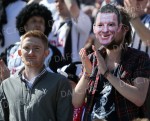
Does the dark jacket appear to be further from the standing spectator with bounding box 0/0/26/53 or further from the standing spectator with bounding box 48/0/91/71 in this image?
the standing spectator with bounding box 0/0/26/53

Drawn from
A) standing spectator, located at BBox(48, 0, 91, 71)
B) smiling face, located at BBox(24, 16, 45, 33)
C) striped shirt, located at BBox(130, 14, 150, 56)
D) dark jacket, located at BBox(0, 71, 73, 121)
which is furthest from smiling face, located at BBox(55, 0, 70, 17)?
dark jacket, located at BBox(0, 71, 73, 121)

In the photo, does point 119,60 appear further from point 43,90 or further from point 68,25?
point 68,25

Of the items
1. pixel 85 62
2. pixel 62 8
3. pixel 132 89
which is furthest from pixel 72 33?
pixel 132 89

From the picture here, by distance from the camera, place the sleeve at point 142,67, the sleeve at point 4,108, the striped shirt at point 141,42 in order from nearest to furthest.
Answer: the sleeve at point 142,67 → the sleeve at point 4,108 → the striped shirt at point 141,42

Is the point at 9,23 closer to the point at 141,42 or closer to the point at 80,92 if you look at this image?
the point at 141,42

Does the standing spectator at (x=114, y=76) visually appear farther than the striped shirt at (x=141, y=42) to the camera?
No

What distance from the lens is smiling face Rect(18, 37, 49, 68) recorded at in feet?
14.8

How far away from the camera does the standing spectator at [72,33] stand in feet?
19.1

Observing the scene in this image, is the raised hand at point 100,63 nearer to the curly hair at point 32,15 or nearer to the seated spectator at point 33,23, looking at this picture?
the seated spectator at point 33,23

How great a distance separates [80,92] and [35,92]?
1.15 feet

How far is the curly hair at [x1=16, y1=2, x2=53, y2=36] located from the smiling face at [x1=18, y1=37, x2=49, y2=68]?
1208 mm

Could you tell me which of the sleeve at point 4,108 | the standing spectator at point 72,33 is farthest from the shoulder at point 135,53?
the standing spectator at point 72,33

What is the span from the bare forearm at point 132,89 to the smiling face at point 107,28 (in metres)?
0.41

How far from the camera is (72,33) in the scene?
5.89m
